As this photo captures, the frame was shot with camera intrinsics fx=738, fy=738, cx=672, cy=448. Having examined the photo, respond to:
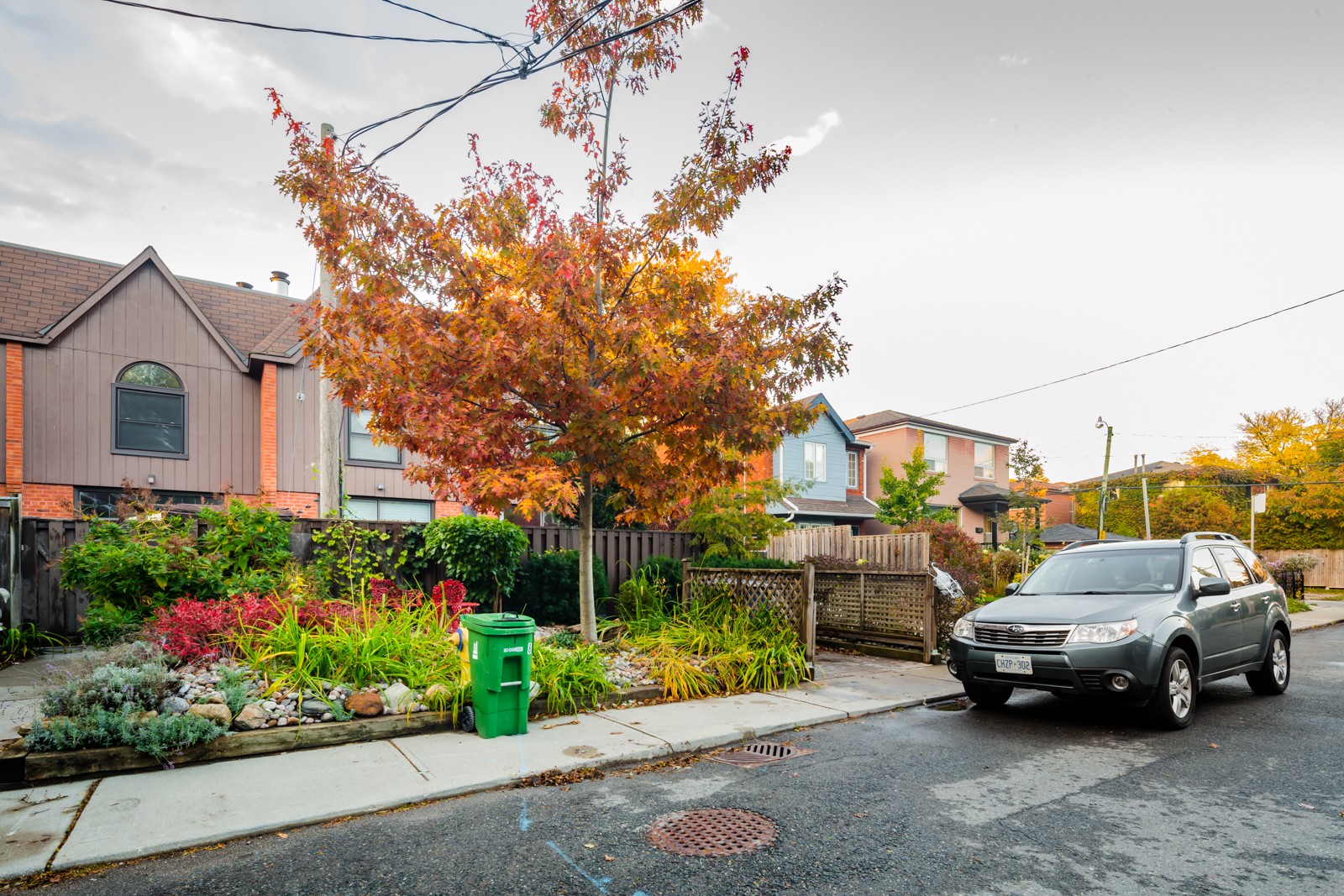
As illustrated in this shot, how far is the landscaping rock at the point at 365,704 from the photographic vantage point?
579cm

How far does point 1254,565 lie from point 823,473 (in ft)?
73.7

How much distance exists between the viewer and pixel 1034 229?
13.9 metres

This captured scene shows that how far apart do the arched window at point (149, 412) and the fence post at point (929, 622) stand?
15.9m

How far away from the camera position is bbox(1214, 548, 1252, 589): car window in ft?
24.9

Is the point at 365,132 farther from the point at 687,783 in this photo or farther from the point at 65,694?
the point at 687,783

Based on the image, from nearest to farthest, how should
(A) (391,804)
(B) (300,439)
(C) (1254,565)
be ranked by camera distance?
(A) (391,804), (C) (1254,565), (B) (300,439)

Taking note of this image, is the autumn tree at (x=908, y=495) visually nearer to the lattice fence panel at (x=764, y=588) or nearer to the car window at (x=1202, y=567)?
the lattice fence panel at (x=764, y=588)

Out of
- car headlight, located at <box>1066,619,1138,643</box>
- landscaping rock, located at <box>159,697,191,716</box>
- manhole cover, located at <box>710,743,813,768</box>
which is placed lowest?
manhole cover, located at <box>710,743,813,768</box>

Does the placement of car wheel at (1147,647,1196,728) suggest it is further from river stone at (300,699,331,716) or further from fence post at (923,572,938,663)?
river stone at (300,699,331,716)

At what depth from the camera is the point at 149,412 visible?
16312mm

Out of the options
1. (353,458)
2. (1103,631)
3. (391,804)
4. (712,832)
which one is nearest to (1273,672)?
(1103,631)

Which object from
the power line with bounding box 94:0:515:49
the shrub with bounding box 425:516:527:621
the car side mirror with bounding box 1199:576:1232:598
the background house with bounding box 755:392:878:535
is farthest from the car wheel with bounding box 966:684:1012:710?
the background house with bounding box 755:392:878:535

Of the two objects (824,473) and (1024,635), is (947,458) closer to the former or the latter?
(824,473)

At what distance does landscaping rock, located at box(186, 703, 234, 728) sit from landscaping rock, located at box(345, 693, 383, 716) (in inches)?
33.2
